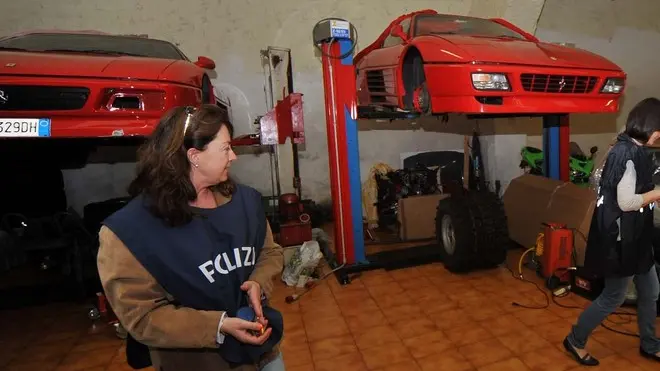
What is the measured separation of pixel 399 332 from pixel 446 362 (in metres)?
0.47

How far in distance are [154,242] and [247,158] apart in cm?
547

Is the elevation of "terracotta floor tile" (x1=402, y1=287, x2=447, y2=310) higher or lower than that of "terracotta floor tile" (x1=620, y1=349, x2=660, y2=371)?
higher

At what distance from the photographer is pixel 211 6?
240 inches

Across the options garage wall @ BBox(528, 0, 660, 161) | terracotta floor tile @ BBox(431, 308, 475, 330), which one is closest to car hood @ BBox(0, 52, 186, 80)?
terracotta floor tile @ BBox(431, 308, 475, 330)

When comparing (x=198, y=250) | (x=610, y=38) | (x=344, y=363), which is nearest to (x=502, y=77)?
(x=344, y=363)

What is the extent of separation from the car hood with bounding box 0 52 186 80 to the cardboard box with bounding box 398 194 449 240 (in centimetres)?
328

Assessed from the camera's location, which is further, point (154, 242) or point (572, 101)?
point (572, 101)

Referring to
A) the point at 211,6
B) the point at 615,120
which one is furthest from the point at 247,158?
the point at 615,120

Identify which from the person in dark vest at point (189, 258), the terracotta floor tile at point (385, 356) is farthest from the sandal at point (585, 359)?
the person in dark vest at point (189, 258)

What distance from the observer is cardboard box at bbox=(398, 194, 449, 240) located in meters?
5.23

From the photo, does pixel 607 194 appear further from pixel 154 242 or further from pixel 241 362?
pixel 154 242

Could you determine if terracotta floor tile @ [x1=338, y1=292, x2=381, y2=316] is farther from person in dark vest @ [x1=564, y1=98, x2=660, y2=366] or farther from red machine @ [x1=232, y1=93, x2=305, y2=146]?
person in dark vest @ [x1=564, y1=98, x2=660, y2=366]

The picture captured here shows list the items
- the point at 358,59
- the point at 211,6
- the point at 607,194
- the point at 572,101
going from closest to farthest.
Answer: the point at 607,194 < the point at 572,101 < the point at 358,59 < the point at 211,6

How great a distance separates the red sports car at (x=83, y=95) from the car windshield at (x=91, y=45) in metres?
0.46
